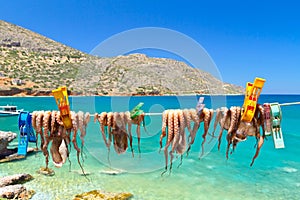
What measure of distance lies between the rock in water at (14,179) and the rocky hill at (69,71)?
7154 cm

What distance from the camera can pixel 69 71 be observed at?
324ft

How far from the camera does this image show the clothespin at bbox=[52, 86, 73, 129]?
3.69 metres

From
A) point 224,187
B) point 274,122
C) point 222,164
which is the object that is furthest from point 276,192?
point 274,122

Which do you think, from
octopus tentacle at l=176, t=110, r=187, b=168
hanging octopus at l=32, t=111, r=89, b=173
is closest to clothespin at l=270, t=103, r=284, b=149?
octopus tentacle at l=176, t=110, r=187, b=168

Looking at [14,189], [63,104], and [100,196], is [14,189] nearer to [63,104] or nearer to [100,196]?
[100,196]

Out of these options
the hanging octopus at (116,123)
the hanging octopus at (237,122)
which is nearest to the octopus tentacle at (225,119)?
the hanging octopus at (237,122)

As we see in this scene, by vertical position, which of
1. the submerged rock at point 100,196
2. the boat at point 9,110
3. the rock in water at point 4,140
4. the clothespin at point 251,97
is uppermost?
the clothespin at point 251,97

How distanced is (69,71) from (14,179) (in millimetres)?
89756

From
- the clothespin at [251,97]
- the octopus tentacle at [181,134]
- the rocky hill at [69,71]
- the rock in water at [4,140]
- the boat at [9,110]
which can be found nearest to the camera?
the clothespin at [251,97]

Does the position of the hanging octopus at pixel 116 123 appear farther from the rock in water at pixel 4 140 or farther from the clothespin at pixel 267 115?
the rock in water at pixel 4 140

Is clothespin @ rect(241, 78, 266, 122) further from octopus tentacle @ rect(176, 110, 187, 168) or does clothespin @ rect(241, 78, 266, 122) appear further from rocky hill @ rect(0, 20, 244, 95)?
rocky hill @ rect(0, 20, 244, 95)

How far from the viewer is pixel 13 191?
37.6 ft

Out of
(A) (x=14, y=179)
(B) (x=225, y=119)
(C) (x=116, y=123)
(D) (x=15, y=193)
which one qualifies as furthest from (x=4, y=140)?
(B) (x=225, y=119)

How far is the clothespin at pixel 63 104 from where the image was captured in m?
3.69
